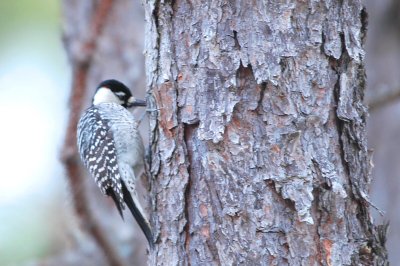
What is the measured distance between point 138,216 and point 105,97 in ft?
4.14

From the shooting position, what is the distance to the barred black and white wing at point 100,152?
3.70 metres

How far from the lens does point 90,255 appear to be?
5188mm

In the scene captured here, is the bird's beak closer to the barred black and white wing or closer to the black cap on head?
the black cap on head

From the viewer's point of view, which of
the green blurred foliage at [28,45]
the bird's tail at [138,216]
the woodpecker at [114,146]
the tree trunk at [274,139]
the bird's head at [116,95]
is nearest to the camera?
the tree trunk at [274,139]

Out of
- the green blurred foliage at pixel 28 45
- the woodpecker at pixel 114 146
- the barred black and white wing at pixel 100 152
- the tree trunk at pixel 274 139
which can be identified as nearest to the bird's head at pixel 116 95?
the woodpecker at pixel 114 146

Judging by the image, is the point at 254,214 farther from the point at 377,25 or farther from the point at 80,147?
the point at 377,25

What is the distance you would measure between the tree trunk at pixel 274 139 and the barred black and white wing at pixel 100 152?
0.91 meters

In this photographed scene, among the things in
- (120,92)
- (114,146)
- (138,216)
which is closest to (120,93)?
(120,92)

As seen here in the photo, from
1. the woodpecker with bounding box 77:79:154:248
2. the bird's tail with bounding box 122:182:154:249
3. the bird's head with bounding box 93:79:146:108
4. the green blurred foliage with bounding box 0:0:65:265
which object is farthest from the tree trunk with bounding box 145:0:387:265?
the green blurred foliage with bounding box 0:0:65:265

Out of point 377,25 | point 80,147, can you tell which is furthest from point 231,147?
point 377,25

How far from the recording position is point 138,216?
3326 millimetres

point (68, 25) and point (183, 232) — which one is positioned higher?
point (68, 25)

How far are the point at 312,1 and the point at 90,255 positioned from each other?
10.0 ft

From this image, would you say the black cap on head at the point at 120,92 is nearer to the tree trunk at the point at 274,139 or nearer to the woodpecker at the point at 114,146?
the woodpecker at the point at 114,146
